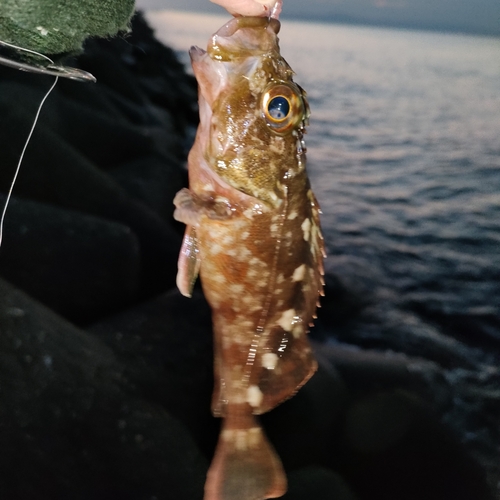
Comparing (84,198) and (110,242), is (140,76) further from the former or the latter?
(110,242)

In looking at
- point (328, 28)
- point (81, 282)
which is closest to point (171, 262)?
point (81, 282)

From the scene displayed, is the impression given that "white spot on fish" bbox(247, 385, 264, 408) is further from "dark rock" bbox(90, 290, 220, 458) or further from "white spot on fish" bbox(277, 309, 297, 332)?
"dark rock" bbox(90, 290, 220, 458)

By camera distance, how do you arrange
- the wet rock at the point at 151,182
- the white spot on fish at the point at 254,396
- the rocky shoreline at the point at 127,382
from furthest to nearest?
the wet rock at the point at 151,182, the rocky shoreline at the point at 127,382, the white spot on fish at the point at 254,396

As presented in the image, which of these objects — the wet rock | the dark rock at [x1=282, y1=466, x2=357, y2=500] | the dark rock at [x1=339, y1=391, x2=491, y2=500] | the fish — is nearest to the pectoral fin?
the fish

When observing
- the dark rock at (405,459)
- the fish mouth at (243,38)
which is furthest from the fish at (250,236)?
the dark rock at (405,459)

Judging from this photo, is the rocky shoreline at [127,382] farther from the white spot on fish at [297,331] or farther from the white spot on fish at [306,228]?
the white spot on fish at [306,228]

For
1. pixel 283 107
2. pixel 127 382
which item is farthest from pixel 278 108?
pixel 127 382
